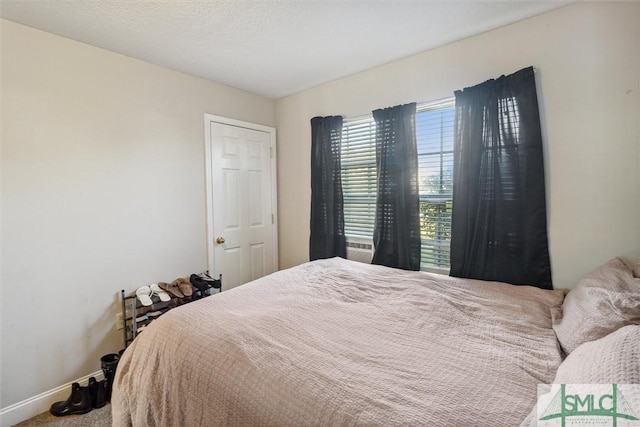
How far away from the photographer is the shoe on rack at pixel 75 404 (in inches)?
76.3

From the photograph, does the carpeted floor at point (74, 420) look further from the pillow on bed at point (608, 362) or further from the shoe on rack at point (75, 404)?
the pillow on bed at point (608, 362)

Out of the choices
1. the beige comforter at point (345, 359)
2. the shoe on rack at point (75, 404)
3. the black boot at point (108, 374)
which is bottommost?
the shoe on rack at point (75, 404)

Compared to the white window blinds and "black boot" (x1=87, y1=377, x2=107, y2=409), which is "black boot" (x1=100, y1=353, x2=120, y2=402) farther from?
the white window blinds

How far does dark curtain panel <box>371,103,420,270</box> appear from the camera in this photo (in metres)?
2.47

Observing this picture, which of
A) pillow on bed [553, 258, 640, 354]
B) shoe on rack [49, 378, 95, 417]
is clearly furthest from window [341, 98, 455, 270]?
shoe on rack [49, 378, 95, 417]

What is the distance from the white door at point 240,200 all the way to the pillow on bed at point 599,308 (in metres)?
2.67

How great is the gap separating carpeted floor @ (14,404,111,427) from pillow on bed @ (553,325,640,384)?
95.1 inches

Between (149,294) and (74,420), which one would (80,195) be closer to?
(149,294)

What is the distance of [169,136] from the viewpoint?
8.53ft

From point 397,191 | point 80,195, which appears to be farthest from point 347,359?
point 80,195

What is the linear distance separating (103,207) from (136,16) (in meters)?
1.34

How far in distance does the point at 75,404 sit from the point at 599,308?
9.84 feet

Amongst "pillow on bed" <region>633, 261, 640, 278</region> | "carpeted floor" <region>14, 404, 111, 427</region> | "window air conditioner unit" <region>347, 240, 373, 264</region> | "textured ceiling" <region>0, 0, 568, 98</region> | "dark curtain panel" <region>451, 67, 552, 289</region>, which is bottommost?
"carpeted floor" <region>14, 404, 111, 427</region>

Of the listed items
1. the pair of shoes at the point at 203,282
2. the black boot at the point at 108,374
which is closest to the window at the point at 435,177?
the pair of shoes at the point at 203,282
